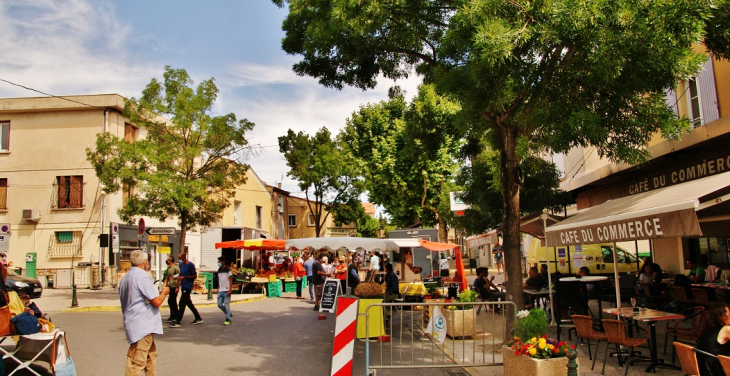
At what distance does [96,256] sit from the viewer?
26.2 m

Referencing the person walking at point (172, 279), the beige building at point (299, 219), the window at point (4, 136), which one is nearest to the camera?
the person walking at point (172, 279)

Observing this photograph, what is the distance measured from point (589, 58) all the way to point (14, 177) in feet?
93.7

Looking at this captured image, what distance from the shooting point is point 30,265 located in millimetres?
25469

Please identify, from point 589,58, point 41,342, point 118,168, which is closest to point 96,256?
point 118,168

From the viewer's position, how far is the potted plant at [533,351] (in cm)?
614

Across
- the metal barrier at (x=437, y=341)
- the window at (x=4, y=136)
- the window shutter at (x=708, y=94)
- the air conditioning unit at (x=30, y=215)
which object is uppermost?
the window at (x=4, y=136)

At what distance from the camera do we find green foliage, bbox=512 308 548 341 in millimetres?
6621

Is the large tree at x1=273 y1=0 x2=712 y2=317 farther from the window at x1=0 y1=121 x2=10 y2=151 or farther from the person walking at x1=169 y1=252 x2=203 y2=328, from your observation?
the window at x1=0 y1=121 x2=10 y2=151

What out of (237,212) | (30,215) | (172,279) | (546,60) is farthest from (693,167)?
(237,212)

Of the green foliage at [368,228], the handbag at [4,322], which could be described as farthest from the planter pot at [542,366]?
the green foliage at [368,228]

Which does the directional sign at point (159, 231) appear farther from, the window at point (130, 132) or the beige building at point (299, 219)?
the beige building at point (299, 219)

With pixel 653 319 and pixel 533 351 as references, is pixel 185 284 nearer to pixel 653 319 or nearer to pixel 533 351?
pixel 533 351

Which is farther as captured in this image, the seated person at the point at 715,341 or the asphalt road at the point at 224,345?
the asphalt road at the point at 224,345

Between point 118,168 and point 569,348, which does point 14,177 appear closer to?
point 118,168
